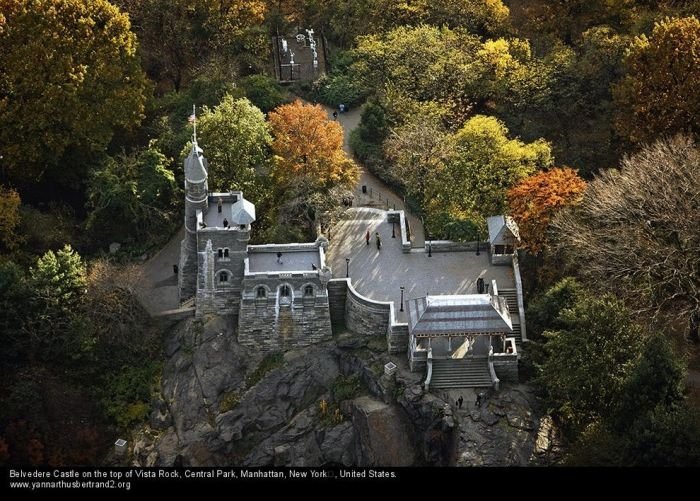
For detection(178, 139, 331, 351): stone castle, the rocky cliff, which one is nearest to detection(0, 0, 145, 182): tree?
detection(178, 139, 331, 351): stone castle

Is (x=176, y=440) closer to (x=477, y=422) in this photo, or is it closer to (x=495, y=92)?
(x=477, y=422)

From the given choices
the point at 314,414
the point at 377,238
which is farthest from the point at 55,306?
the point at 377,238

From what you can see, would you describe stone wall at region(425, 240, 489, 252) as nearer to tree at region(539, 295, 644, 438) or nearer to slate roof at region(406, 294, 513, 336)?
slate roof at region(406, 294, 513, 336)

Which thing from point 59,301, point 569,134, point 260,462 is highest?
point 569,134

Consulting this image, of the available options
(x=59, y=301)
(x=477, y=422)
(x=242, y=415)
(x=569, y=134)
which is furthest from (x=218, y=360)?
(x=569, y=134)

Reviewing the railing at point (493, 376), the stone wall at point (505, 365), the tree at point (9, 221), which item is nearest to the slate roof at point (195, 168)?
the tree at point (9, 221)

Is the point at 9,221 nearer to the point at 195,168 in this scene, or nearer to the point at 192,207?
the point at 192,207
